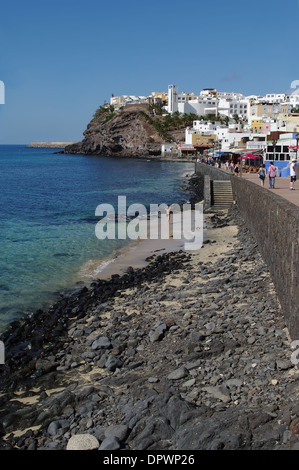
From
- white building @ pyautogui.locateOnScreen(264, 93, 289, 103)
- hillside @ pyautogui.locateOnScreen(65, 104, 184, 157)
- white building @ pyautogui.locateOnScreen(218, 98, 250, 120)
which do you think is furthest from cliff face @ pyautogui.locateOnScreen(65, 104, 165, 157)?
white building @ pyautogui.locateOnScreen(264, 93, 289, 103)

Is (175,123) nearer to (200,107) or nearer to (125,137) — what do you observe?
(125,137)

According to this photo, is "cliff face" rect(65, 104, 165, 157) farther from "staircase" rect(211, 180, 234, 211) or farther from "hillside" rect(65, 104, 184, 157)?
"staircase" rect(211, 180, 234, 211)

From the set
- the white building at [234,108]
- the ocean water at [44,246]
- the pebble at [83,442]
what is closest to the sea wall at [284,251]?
the pebble at [83,442]

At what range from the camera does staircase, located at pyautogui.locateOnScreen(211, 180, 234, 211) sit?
2614 centimetres

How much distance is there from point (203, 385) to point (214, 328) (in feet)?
6.39

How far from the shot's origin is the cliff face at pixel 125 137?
477 ft

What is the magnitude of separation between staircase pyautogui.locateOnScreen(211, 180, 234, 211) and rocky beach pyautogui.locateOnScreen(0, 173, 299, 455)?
1442 cm

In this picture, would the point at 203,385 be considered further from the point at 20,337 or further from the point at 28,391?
the point at 20,337
